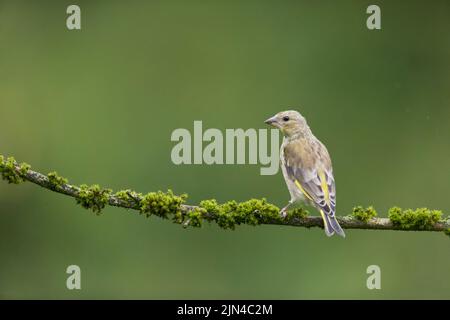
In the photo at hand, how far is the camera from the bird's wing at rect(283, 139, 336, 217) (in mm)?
9336

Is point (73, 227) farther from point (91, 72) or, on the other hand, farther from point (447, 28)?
point (447, 28)

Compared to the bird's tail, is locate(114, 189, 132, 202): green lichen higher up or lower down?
higher up

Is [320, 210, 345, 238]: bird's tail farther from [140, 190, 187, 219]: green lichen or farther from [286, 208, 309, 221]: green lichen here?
A: [140, 190, 187, 219]: green lichen

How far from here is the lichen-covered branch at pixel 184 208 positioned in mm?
7797

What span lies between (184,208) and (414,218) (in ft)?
6.36

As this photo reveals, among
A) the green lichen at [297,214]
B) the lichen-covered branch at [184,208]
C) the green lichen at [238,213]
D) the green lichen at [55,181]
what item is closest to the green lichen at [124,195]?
the lichen-covered branch at [184,208]

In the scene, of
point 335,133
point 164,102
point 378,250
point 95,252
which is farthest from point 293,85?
point 95,252

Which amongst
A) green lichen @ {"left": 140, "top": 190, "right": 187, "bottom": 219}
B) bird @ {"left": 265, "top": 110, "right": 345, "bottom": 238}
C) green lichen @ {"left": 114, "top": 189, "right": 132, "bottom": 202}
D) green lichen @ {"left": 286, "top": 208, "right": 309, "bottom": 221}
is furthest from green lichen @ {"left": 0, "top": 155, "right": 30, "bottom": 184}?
bird @ {"left": 265, "top": 110, "right": 345, "bottom": 238}

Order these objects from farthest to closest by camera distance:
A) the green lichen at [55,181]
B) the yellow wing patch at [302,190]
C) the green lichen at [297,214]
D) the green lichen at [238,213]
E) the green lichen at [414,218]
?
the yellow wing patch at [302,190] < the green lichen at [297,214] < the green lichen at [414,218] < the green lichen at [238,213] < the green lichen at [55,181]

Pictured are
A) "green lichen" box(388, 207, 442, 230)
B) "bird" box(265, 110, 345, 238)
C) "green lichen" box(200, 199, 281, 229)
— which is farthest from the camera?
"bird" box(265, 110, 345, 238)

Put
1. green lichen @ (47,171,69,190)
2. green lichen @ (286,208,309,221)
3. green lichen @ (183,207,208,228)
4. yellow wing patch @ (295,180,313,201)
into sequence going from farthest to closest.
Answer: yellow wing patch @ (295,180,313,201) < green lichen @ (286,208,309,221) < green lichen @ (183,207,208,228) < green lichen @ (47,171,69,190)

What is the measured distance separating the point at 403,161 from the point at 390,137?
62 cm

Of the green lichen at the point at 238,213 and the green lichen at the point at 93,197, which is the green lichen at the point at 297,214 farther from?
the green lichen at the point at 93,197

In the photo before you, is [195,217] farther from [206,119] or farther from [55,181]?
[206,119]
